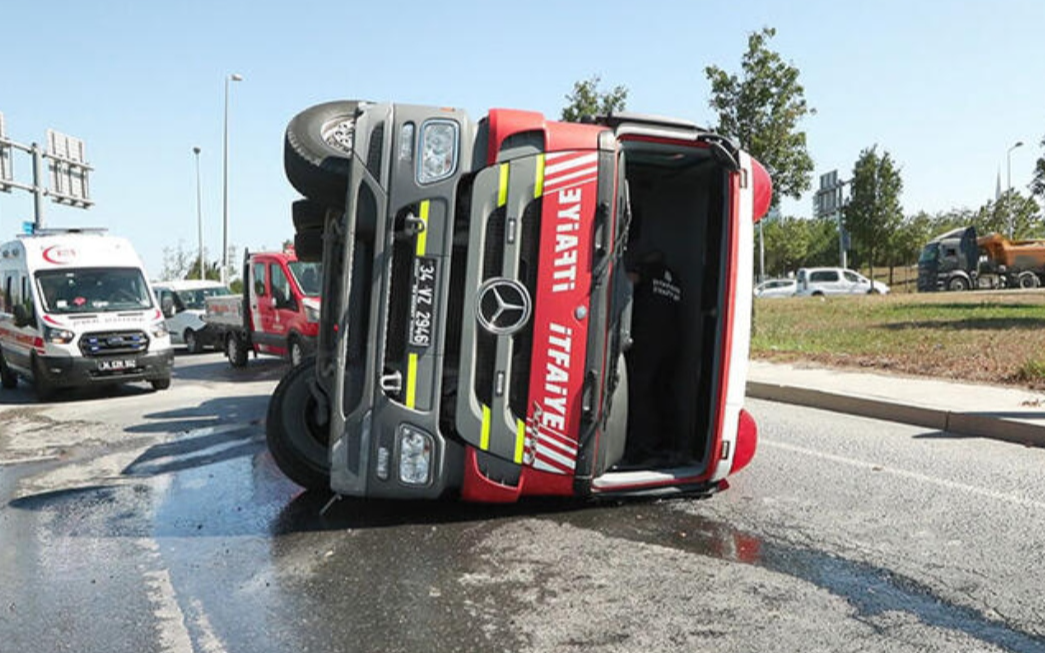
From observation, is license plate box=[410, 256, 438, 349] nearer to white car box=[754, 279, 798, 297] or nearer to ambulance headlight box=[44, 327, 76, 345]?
ambulance headlight box=[44, 327, 76, 345]

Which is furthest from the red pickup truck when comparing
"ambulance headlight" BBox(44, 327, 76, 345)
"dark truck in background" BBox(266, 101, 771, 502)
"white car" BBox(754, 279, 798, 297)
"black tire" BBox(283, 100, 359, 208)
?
"white car" BBox(754, 279, 798, 297)

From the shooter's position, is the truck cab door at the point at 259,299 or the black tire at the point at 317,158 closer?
the black tire at the point at 317,158

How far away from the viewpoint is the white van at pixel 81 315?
12047 millimetres

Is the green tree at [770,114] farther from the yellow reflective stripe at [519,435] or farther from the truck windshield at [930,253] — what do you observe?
the truck windshield at [930,253]

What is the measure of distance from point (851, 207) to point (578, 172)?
144ft

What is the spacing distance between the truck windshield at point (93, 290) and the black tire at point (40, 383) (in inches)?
31.6

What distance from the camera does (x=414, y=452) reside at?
451 cm

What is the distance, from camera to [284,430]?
5.63 metres

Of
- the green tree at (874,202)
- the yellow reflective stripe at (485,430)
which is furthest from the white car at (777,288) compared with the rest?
the yellow reflective stripe at (485,430)

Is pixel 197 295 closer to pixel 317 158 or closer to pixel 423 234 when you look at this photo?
pixel 317 158

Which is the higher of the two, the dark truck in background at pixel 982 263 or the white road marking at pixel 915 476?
the dark truck in background at pixel 982 263

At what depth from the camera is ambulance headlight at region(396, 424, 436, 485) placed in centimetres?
450

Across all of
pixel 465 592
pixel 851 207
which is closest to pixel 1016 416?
pixel 465 592

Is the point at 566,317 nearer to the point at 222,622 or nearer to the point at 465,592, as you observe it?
the point at 465,592
